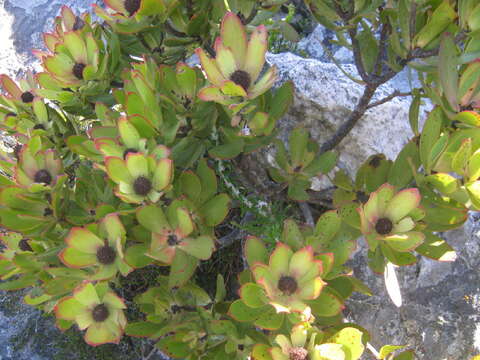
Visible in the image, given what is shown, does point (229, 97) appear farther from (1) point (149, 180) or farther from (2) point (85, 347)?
(2) point (85, 347)

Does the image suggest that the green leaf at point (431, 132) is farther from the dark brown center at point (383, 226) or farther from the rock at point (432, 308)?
the rock at point (432, 308)

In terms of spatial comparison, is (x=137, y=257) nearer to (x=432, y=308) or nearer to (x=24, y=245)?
(x=24, y=245)

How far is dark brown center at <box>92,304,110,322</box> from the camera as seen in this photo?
1.26 metres

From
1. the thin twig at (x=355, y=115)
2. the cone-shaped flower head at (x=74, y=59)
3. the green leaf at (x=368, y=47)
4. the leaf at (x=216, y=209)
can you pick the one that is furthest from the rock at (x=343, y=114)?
the cone-shaped flower head at (x=74, y=59)

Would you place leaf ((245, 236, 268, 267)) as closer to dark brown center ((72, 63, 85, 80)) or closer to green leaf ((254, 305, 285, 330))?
green leaf ((254, 305, 285, 330))

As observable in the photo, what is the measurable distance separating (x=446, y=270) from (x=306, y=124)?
37.9 inches

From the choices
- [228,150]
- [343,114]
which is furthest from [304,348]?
[343,114]

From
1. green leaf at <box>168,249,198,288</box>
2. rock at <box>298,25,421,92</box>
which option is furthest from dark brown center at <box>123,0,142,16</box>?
rock at <box>298,25,421,92</box>

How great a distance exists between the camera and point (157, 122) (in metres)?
1.26

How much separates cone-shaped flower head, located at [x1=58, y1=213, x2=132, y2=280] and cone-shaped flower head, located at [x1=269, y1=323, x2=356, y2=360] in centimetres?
46

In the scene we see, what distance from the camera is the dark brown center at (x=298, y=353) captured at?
1098 mm

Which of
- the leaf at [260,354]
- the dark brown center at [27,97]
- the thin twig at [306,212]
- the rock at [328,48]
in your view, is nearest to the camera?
the leaf at [260,354]

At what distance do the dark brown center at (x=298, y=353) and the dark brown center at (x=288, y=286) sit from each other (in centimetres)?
14

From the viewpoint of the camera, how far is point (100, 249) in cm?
125
